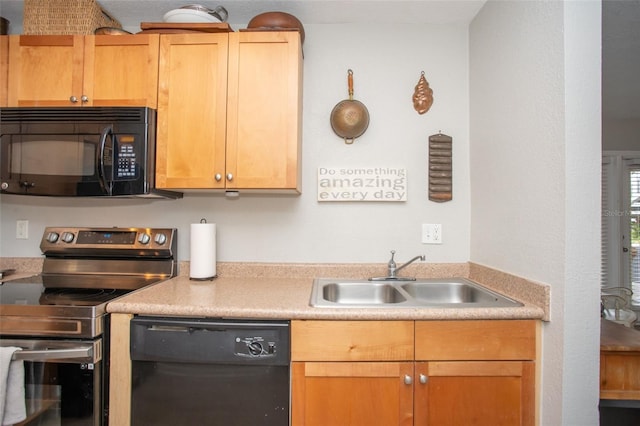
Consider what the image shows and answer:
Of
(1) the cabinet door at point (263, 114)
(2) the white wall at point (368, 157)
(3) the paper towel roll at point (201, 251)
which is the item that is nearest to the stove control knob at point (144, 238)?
(2) the white wall at point (368, 157)

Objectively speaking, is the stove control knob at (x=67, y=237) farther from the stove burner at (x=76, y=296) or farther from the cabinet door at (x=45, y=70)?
the cabinet door at (x=45, y=70)

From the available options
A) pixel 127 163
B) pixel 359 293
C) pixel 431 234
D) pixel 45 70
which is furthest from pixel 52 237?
pixel 431 234

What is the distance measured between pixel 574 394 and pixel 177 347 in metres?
1.42

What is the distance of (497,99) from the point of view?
1.46 metres

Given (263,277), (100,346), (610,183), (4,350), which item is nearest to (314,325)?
(263,277)

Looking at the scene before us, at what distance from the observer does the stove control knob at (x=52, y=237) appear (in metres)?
1.68

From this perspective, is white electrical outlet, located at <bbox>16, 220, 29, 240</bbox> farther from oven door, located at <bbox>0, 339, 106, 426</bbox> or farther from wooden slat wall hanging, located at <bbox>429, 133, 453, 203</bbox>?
wooden slat wall hanging, located at <bbox>429, 133, 453, 203</bbox>

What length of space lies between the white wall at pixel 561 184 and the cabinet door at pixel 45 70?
6.72 feet

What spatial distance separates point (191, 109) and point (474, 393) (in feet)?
5.61

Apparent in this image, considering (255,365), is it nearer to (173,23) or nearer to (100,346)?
(100,346)

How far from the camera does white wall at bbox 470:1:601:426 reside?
1024 millimetres

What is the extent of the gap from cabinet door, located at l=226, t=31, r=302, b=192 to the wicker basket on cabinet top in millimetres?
789

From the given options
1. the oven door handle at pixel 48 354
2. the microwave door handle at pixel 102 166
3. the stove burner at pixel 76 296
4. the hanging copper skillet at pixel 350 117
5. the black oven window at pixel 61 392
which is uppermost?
the hanging copper skillet at pixel 350 117

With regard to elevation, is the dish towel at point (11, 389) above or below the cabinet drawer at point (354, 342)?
below
